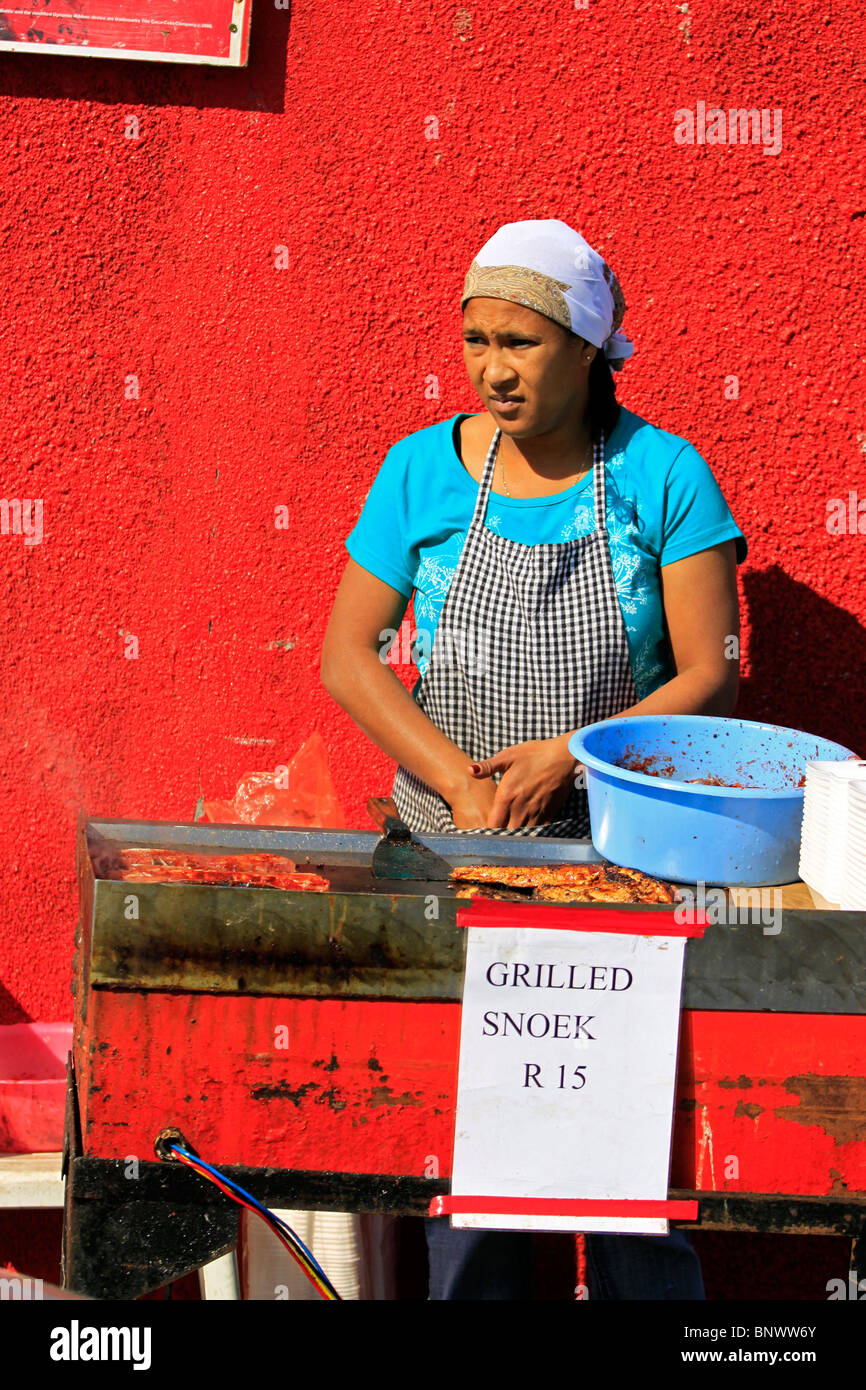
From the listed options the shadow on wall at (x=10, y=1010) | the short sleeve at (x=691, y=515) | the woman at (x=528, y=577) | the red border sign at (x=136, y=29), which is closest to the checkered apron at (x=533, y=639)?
the woman at (x=528, y=577)

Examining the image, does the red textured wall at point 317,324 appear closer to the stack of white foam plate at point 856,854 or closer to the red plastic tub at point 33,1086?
the red plastic tub at point 33,1086

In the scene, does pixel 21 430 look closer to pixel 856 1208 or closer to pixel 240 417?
pixel 240 417

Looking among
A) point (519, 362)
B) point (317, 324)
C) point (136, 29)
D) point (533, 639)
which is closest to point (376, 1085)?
point (533, 639)

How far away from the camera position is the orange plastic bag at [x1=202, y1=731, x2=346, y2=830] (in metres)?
2.88

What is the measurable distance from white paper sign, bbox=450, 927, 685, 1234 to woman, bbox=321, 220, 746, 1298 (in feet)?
1.94

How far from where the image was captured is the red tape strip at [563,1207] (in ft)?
5.38

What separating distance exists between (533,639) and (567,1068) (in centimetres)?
92

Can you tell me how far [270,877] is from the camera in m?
1.78

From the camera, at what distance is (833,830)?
1.72 meters

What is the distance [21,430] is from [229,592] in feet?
2.06

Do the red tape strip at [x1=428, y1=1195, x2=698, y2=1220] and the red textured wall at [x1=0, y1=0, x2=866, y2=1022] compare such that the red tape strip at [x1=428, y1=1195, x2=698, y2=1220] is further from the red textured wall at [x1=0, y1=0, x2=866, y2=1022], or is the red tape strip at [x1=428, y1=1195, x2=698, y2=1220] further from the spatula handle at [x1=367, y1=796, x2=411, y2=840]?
the red textured wall at [x1=0, y1=0, x2=866, y2=1022]

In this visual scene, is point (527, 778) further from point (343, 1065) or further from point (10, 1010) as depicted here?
point (10, 1010)

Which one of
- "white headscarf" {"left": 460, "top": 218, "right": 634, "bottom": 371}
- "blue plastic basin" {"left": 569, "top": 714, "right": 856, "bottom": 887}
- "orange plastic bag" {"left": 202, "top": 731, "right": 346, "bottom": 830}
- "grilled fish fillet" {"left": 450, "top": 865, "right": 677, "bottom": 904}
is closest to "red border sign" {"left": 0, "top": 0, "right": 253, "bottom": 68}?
"white headscarf" {"left": 460, "top": 218, "right": 634, "bottom": 371}
